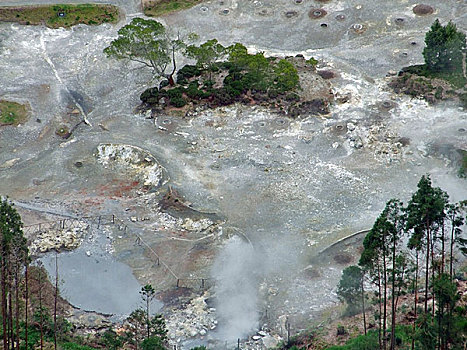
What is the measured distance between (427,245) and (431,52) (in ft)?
133

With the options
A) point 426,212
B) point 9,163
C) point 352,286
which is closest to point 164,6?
point 9,163

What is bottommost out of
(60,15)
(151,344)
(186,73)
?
(151,344)

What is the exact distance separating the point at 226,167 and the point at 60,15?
1437 inches

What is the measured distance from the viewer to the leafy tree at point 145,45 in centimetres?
7981

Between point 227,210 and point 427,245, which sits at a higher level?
point 227,210

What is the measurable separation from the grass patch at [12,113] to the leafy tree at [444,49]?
42.4m

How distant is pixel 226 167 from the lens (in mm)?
70000

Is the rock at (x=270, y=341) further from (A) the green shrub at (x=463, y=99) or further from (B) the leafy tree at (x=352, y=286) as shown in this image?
(A) the green shrub at (x=463, y=99)

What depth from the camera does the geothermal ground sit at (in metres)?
57.8

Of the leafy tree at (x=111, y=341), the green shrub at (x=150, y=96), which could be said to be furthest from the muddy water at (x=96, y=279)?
the green shrub at (x=150, y=96)

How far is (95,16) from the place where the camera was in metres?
93.6

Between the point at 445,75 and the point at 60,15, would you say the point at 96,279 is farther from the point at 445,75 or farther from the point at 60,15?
the point at 60,15

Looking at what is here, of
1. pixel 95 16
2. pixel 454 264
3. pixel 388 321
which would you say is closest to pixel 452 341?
pixel 388 321

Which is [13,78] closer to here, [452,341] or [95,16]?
[95,16]
